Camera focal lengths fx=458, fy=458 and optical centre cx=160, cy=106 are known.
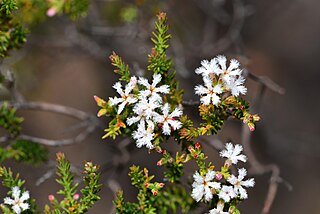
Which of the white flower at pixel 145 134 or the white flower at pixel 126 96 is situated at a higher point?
the white flower at pixel 126 96

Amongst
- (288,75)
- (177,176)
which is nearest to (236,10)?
(288,75)

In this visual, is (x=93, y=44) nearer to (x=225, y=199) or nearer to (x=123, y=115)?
(x=123, y=115)

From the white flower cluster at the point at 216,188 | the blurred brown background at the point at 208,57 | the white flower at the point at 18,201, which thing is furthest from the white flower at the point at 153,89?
the blurred brown background at the point at 208,57

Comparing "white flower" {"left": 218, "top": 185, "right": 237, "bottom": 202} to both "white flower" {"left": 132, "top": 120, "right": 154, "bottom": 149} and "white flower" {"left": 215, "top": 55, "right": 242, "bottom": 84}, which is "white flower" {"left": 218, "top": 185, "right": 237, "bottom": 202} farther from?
"white flower" {"left": 215, "top": 55, "right": 242, "bottom": 84}

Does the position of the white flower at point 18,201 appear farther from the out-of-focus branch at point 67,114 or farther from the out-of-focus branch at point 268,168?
the out-of-focus branch at point 268,168

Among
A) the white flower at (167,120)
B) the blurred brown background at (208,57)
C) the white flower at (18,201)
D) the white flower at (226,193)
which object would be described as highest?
the blurred brown background at (208,57)

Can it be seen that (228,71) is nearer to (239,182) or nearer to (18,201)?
(239,182)

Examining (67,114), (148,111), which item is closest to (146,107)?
(148,111)
